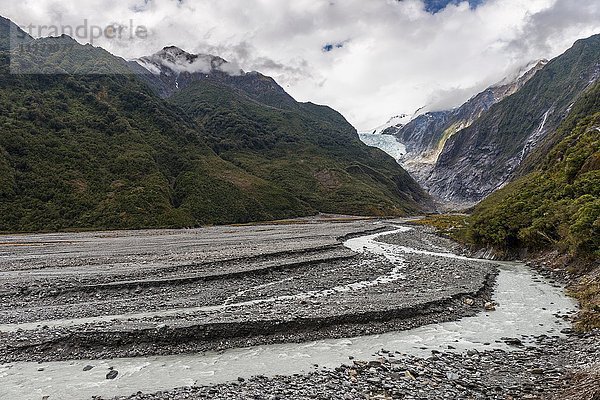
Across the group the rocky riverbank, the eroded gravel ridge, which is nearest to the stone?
the eroded gravel ridge

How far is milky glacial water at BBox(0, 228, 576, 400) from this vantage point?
13.3 m

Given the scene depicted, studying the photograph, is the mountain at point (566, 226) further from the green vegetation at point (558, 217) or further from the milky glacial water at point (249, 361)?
the milky glacial water at point (249, 361)

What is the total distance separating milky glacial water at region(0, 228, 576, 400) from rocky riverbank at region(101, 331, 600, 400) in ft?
2.78

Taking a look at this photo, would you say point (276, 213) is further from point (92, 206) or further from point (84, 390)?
point (84, 390)

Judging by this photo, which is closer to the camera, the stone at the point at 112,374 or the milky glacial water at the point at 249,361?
the milky glacial water at the point at 249,361

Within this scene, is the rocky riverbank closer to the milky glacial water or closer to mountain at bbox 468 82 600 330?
the milky glacial water

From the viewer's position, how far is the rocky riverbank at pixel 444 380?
12.0 m

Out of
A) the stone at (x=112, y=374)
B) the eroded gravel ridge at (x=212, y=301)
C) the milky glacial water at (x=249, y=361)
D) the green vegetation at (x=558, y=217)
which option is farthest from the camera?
the green vegetation at (x=558, y=217)

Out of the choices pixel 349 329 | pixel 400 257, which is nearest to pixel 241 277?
pixel 349 329

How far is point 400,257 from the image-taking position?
156ft

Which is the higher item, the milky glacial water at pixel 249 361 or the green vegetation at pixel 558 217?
the green vegetation at pixel 558 217

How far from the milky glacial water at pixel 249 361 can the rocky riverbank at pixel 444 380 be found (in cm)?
85

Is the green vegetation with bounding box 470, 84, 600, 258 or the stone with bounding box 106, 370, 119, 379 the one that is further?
the green vegetation with bounding box 470, 84, 600, 258

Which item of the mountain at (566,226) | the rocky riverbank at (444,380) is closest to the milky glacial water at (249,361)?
the rocky riverbank at (444,380)
